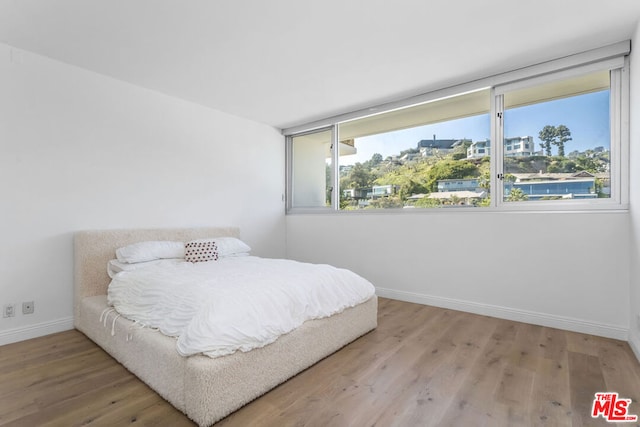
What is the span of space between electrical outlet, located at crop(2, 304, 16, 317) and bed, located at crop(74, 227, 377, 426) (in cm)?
41

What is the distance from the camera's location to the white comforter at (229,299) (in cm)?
162

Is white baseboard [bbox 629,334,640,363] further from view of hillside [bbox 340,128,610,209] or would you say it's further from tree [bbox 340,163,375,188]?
tree [bbox 340,163,375,188]

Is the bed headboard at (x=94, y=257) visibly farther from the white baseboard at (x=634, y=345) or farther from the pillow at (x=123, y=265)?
the white baseboard at (x=634, y=345)

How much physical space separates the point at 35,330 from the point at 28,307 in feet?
0.68

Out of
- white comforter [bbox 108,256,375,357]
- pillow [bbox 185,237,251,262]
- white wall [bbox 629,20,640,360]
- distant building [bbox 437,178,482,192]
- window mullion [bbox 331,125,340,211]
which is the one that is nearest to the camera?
white comforter [bbox 108,256,375,357]

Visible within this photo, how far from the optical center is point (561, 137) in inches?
110

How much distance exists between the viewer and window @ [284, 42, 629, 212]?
104 inches

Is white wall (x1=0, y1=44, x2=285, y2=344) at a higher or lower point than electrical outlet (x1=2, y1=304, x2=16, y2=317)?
higher

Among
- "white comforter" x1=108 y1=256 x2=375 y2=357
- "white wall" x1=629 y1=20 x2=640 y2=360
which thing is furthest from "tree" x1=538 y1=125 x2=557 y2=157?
"white comforter" x1=108 y1=256 x2=375 y2=357

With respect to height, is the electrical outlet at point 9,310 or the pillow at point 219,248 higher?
the pillow at point 219,248

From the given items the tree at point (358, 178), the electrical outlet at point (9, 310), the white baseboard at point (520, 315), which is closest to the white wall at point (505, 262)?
the white baseboard at point (520, 315)

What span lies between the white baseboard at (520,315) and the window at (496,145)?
99cm

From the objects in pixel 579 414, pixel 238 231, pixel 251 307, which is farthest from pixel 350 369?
pixel 238 231

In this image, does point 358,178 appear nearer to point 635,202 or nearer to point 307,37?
point 307,37
